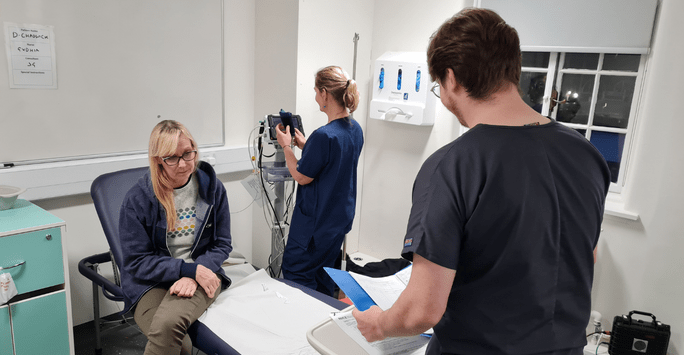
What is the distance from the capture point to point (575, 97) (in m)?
2.85

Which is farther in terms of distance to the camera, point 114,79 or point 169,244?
point 114,79

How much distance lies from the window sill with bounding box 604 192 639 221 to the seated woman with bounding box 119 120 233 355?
2049mm

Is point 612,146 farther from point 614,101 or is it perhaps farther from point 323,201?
point 323,201

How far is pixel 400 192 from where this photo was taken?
11.5 feet

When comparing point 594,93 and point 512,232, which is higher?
point 594,93

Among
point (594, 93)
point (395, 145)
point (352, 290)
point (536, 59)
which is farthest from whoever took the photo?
point (395, 145)

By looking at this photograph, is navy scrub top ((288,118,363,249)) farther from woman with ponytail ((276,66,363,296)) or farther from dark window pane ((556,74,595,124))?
dark window pane ((556,74,595,124))

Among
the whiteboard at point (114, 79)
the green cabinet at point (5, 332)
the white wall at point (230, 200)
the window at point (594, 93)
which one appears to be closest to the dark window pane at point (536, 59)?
the window at point (594, 93)

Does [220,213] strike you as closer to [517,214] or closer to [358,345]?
[358,345]

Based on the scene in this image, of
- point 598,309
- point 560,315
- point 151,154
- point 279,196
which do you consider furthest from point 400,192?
point 560,315

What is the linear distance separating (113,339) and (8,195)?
956 mm

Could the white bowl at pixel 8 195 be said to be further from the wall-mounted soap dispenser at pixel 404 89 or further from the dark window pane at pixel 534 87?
the dark window pane at pixel 534 87

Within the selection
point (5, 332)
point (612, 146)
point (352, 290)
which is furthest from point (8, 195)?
point (612, 146)

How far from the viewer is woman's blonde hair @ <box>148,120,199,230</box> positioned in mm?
1875
